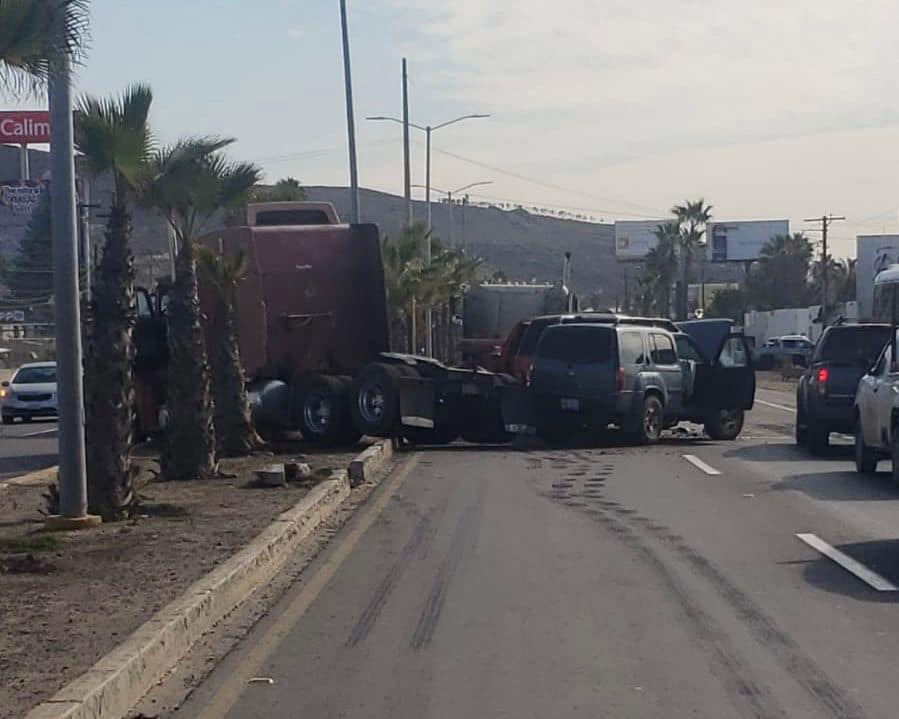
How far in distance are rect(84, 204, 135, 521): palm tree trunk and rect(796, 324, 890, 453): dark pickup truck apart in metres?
11.6

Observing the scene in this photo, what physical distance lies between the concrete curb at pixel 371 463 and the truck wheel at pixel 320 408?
1.07m

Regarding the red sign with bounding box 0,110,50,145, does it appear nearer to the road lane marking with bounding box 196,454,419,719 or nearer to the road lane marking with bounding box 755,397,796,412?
the road lane marking with bounding box 755,397,796,412

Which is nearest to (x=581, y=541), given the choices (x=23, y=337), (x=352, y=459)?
(x=352, y=459)

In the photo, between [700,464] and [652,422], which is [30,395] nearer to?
[652,422]

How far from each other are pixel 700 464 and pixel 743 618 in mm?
12580

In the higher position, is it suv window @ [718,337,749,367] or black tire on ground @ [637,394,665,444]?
suv window @ [718,337,749,367]

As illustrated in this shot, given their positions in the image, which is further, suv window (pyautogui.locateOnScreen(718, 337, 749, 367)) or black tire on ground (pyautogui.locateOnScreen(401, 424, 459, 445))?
suv window (pyautogui.locateOnScreen(718, 337, 749, 367))

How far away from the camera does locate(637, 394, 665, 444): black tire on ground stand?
26.8m

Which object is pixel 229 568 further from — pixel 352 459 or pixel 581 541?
pixel 352 459

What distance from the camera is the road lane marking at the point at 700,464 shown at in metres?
21.7

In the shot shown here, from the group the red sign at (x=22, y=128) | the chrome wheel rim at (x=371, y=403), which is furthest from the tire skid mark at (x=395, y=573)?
the red sign at (x=22, y=128)

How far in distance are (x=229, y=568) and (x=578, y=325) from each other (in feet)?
52.0

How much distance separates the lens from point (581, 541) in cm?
1466

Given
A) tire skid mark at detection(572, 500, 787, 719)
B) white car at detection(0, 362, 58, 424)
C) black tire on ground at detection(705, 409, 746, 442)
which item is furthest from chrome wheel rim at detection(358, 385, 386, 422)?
white car at detection(0, 362, 58, 424)
